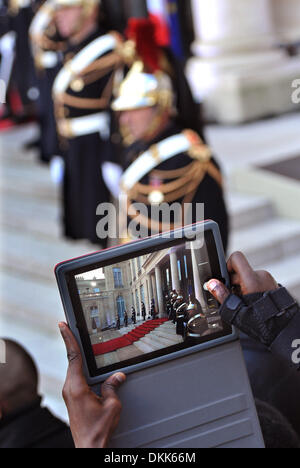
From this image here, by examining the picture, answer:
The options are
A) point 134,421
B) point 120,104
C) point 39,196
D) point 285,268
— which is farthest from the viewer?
point 39,196

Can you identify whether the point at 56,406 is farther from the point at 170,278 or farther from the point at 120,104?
the point at 170,278

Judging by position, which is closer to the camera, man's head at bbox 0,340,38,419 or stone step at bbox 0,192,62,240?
man's head at bbox 0,340,38,419

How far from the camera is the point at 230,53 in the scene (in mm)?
6316

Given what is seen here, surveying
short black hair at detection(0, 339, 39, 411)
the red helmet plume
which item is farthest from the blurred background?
short black hair at detection(0, 339, 39, 411)

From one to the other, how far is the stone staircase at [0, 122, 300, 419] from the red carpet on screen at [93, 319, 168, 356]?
84.7 inches

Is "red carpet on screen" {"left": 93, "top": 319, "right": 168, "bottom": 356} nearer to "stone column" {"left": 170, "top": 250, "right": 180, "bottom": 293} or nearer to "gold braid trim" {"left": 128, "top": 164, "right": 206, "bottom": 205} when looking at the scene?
"stone column" {"left": 170, "top": 250, "right": 180, "bottom": 293}

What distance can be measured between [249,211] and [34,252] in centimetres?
145

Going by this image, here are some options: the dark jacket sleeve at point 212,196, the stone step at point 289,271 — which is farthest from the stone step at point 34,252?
the dark jacket sleeve at point 212,196

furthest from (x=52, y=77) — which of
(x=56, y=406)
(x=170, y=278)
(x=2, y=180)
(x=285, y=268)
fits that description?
(x=170, y=278)

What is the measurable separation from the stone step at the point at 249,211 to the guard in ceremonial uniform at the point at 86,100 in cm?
74

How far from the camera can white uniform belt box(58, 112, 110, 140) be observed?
4680mm

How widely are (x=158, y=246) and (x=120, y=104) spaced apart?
6.45ft

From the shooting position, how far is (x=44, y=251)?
514 cm

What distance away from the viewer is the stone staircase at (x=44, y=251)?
4.02 m
